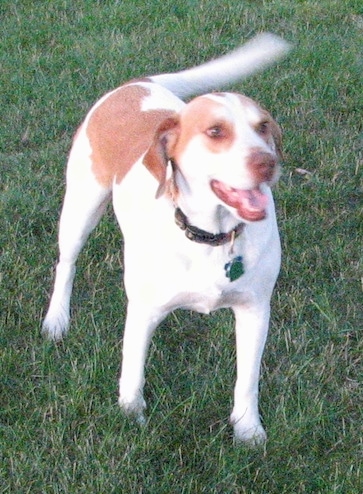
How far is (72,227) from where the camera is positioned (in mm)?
4203

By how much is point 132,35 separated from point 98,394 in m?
4.37

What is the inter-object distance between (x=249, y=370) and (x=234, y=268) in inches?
20.1

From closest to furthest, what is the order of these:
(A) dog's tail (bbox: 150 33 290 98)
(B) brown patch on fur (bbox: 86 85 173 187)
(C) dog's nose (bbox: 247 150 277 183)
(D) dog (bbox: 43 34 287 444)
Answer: (C) dog's nose (bbox: 247 150 277 183) < (D) dog (bbox: 43 34 287 444) < (B) brown patch on fur (bbox: 86 85 173 187) < (A) dog's tail (bbox: 150 33 290 98)

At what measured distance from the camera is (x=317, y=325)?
4.22 meters

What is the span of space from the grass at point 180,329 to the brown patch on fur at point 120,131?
74cm

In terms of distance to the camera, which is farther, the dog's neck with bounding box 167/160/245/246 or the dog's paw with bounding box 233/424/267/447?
the dog's paw with bounding box 233/424/267/447

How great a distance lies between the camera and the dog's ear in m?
3.09

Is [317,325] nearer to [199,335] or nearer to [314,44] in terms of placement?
[199,335]

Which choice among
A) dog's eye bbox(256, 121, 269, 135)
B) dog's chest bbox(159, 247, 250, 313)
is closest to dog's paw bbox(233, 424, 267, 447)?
dog's chest bbox(159, 247, 250, 313)

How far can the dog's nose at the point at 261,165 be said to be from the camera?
285 centimetres

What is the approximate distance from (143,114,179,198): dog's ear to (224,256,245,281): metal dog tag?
1.14 feet

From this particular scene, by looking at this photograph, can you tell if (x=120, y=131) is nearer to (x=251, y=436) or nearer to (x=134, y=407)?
(x=134, y=407)

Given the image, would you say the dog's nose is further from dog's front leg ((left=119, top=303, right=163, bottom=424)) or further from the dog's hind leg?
the dog's hind leg

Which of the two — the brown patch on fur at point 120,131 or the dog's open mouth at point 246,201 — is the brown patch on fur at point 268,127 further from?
the brown patch on fur at point 120,131
